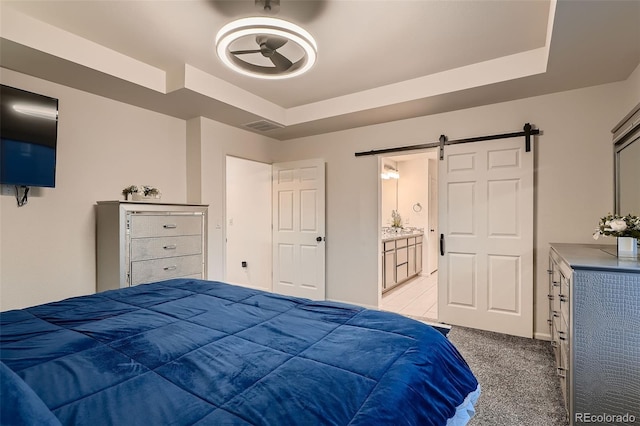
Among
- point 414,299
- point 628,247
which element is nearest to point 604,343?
point 628,247

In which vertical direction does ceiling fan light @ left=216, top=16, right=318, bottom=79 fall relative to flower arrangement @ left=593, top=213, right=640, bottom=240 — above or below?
above

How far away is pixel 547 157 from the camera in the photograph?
3.17 meters

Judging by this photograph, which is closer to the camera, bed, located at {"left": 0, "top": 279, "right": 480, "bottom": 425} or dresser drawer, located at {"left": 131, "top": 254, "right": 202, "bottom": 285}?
bed, located at {"left": 0, "top": 279, "right": 480, "bottom": 425}

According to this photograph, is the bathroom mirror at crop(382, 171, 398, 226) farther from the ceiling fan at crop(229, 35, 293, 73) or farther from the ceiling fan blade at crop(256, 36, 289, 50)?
the ceiling fan blade at crop(256, 36, 289, 50)

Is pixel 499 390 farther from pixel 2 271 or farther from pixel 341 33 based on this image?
pixel 2 271

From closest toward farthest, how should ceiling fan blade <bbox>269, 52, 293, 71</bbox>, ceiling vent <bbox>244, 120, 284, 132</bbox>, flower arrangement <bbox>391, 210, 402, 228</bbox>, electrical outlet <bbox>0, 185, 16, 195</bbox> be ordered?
ceiling fan blade <bbox>269, 52, 293, 71</bbox> < electrical outlet <bbox>0, 185, 16, 195</bbox> < ceiling vent <bbox>244, 120, 284, 132</bbox> < flower arrangement <bbox>391, 210, 402, 228</bbox>

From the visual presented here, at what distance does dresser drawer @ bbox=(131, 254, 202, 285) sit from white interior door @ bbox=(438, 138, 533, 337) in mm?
2749

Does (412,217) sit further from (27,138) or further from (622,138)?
(27,138)

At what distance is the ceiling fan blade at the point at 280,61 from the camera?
229 centimetres

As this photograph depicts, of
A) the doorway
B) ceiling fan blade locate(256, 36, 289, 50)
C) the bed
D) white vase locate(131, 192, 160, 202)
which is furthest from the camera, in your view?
the doorway

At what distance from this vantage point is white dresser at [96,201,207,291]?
2.84 meters

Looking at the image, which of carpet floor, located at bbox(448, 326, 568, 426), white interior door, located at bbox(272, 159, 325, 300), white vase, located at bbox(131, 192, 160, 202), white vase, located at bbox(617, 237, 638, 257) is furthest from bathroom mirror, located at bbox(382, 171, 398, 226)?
white vase, located at bbox(617, 237, 638, 257)

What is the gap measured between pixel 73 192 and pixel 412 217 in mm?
5907

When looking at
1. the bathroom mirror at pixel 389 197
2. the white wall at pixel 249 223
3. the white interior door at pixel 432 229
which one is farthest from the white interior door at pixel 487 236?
the bathroom mirror at pixel 389 197
